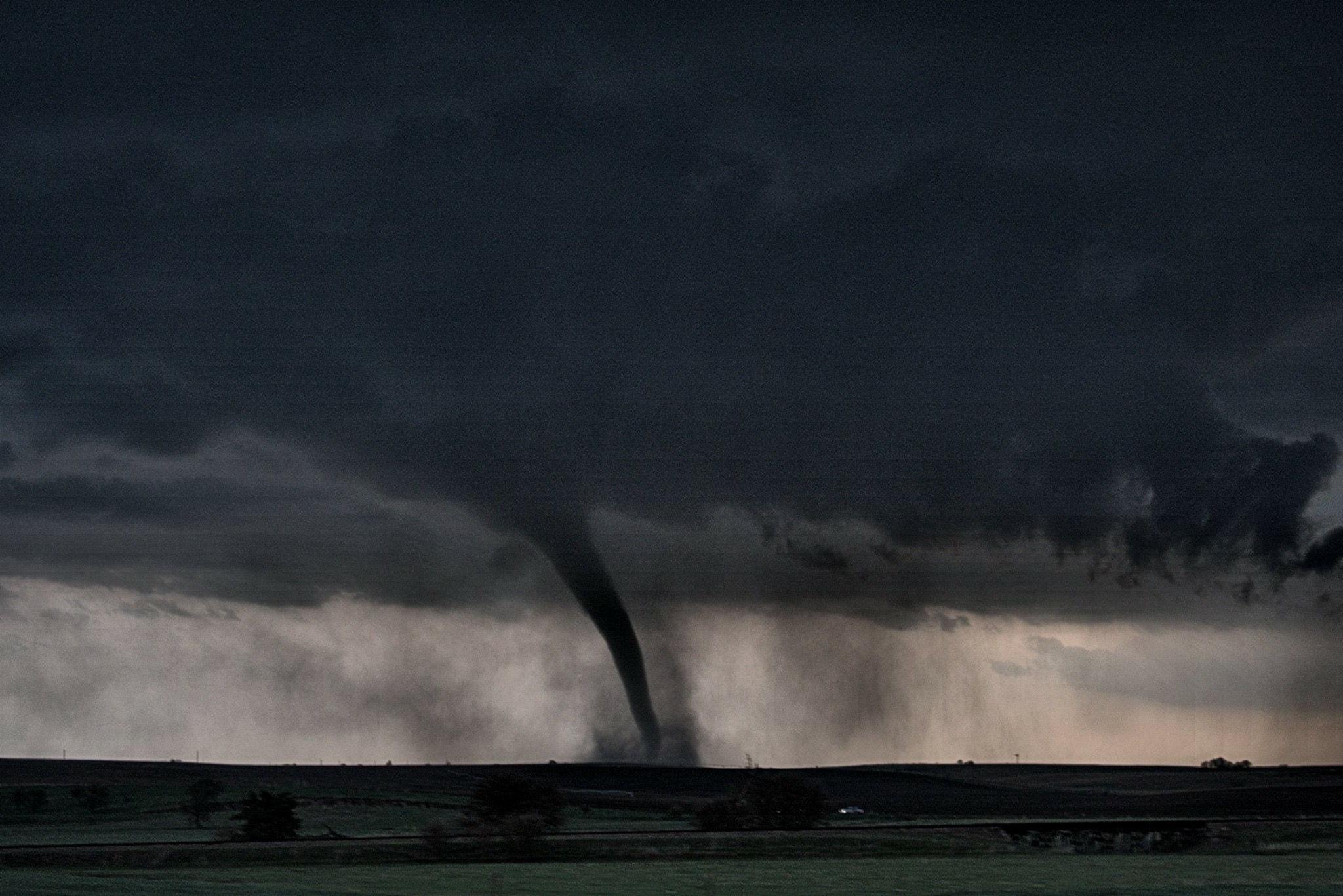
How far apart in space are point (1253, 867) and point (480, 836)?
157ft

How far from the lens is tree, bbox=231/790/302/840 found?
103 metres

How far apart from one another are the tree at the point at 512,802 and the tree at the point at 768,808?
1943cm

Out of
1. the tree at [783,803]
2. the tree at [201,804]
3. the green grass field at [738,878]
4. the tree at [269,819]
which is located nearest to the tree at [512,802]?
the tree at [269,819]

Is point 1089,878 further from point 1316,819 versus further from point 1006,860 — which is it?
point 1316,819

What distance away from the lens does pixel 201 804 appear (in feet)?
577

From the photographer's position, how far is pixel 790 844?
9750 cm

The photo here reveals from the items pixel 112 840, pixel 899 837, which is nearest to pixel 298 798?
pixel 112 840

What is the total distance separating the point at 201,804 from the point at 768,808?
79.8 meters

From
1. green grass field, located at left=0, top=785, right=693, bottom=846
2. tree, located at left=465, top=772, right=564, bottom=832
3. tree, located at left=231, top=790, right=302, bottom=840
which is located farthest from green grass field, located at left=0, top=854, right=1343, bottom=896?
green grass field, located at left=0, top=785, right=693, bottom=846

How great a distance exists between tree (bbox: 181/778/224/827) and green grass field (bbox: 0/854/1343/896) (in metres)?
87.9

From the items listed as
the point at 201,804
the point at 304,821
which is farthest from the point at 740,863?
the point at 201,804

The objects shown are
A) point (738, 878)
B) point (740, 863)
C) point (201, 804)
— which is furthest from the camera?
point (201, 804)

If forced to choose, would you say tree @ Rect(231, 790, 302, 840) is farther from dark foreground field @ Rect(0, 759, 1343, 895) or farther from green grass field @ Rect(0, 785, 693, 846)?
green grass field @ Rect(0, 785, 693, 846)

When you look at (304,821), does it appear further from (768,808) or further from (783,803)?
(783,803)
